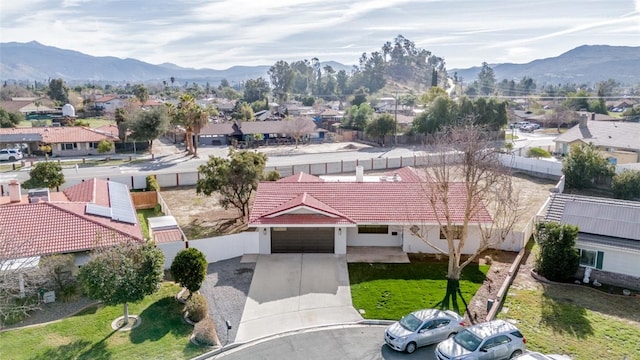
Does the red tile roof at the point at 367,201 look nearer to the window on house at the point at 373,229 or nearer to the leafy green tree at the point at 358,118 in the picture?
the window on house at the point at 373,229

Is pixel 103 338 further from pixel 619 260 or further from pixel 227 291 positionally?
pixel 619 260

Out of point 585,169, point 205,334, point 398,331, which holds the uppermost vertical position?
point 585,169

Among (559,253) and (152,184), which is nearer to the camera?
(559,253)

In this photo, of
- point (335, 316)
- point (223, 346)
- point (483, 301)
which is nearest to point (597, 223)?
point (483, 301)

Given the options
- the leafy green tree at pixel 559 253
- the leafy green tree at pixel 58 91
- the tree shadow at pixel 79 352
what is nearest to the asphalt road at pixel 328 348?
the tree shadow at pixel 79 352

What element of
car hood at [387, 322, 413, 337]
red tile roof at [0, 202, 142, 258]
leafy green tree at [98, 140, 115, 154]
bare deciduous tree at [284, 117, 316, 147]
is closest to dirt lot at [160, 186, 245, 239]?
red tile roof at [0, 202, 142, 258]

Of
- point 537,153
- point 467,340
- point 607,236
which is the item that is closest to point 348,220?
point 467,340

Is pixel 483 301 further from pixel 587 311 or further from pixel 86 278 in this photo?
pixel 86 278
